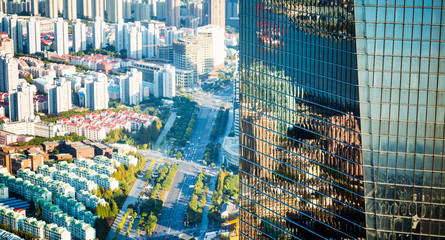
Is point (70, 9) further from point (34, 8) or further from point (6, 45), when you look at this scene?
point (6, 45)

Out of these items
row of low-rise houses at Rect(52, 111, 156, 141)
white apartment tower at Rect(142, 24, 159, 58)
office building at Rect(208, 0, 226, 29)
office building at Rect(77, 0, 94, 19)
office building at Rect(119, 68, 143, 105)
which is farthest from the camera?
office building at Rect(77, 0, 94, 19)

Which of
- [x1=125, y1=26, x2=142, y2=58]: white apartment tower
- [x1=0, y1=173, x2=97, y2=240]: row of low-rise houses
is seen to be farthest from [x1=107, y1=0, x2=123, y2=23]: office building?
[x1=0, y1=173, x2=97, y2=240]: row of low-rise houses

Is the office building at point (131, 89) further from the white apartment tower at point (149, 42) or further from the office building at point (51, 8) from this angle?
the office building at point (51, 8)

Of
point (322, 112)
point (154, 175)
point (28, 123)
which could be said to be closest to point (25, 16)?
point (28, 123)

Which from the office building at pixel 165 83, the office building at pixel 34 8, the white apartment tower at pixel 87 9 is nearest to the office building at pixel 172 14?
the white apartment tower at pixel 87 9

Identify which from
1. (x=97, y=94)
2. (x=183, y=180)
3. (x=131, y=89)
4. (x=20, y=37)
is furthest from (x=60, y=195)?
(x=20, y=37)

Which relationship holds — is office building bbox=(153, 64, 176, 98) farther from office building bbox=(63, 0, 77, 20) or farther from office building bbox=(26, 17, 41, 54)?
office building bbox=(63, 0, 77, 20)

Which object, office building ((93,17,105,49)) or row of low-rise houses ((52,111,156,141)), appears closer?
row of low-rise houses ((52,111,156,141))

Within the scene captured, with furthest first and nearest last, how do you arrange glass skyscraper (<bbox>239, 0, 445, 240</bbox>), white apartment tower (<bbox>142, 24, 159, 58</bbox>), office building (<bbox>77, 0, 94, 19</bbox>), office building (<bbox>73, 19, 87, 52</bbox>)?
office building (<bbox>77, 0, 94, 19</bbox>) → white apartment tower (<bbox>142, 24, 159, 58</bbox>) → office building (<bbox>73, 19, 87, 52</bbox>) → glass skyscraper (<bbox>239, 0, 445, 240</bbox>)
